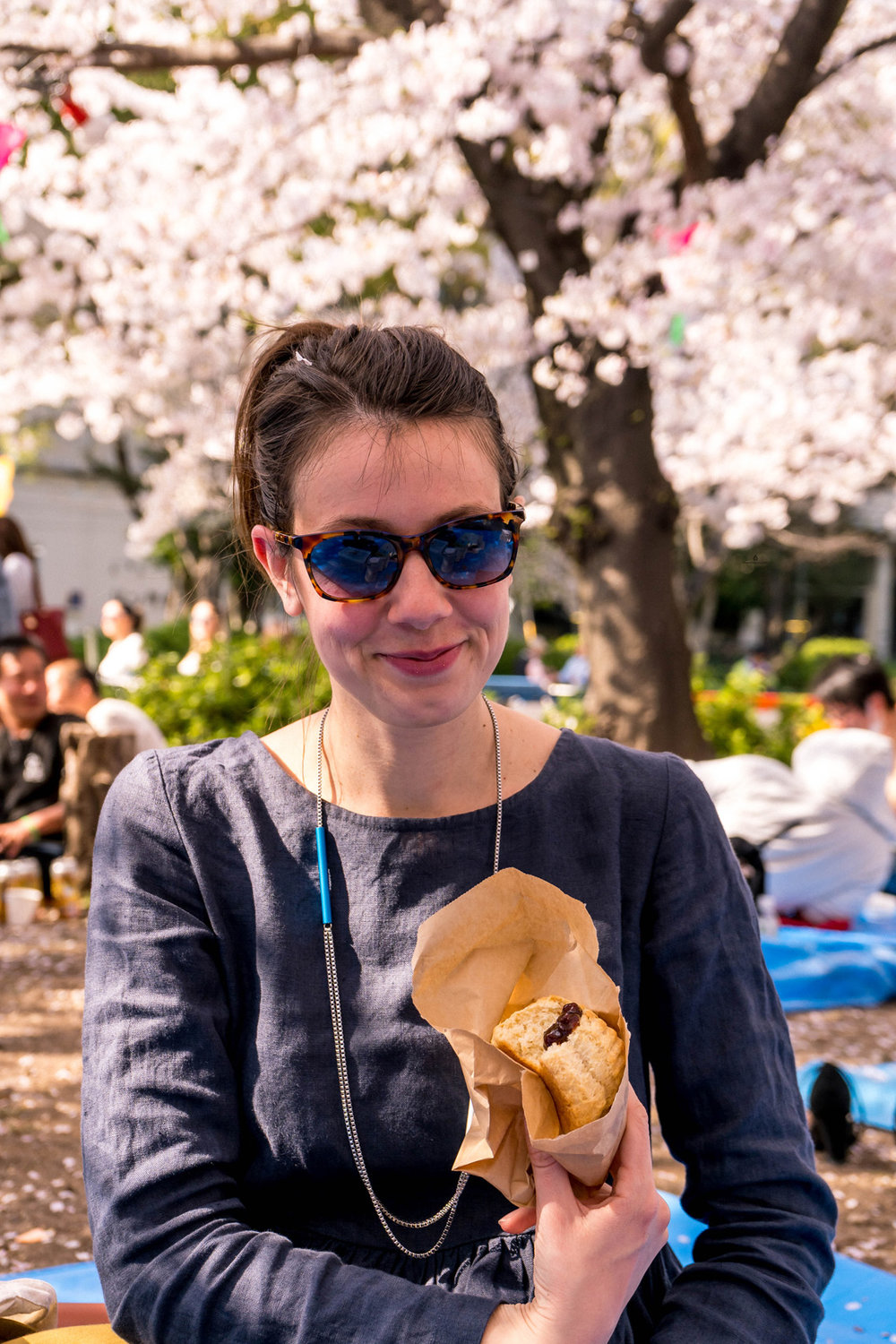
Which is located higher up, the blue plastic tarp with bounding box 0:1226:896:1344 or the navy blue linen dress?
the navy blue linen dress

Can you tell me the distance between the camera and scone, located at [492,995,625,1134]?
1295 millimetres

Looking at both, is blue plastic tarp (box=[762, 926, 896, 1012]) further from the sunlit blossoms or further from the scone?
the scone

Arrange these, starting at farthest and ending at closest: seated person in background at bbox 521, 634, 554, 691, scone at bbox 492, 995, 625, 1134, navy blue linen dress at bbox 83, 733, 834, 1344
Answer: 1. seated person in background at bbox 521, 634, 554, 691
2. navy blue linen dress at bbox 83, 733, 834, 1344
3. scone at bbox 492, 995, 625, 1134

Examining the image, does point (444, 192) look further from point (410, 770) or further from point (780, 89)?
point (410, 770)

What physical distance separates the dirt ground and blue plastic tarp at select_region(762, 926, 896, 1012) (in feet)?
0.29

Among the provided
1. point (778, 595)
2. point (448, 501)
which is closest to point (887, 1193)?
point (448, 501)

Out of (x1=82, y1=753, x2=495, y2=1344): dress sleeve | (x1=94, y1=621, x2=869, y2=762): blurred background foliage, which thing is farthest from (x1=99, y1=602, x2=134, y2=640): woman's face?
(x1=82, y1=753, x2=495, y2=1344): dress sleeve

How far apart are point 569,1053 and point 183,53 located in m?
7.81

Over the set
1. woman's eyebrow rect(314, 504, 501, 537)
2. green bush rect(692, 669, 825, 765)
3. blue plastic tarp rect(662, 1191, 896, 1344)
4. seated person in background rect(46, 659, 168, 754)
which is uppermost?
woman's eyebrow rect(314, 504, 501, 537)

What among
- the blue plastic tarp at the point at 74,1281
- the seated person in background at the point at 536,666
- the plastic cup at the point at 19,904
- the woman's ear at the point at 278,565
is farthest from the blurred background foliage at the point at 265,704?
the seated person in background at the point at 536,666

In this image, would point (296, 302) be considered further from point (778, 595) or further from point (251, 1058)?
point (778, 595)

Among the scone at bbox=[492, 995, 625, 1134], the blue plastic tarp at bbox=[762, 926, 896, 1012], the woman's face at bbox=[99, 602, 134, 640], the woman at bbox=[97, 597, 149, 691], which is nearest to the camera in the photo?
the scone at bbox=[492, 995, 625, 1134]

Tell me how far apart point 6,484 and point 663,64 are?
6600 millimetres

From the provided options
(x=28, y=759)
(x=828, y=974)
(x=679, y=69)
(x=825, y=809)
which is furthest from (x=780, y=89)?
(x=28, y=759)
